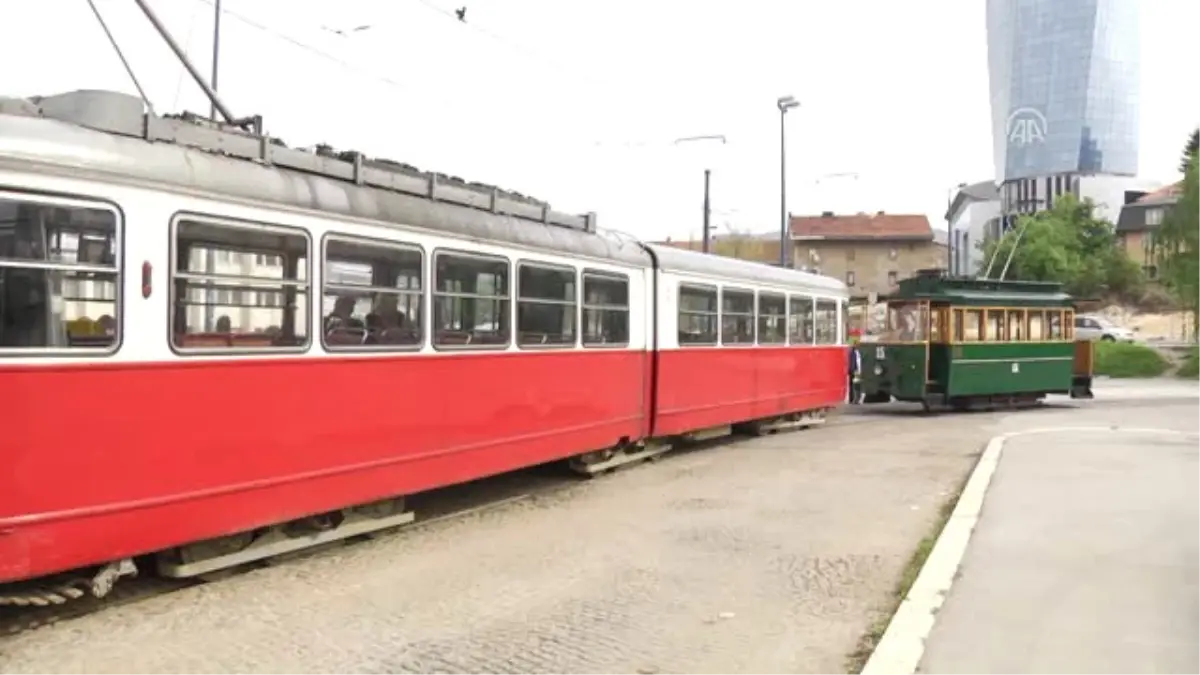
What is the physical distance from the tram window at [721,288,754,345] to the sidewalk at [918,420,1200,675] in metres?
4.00

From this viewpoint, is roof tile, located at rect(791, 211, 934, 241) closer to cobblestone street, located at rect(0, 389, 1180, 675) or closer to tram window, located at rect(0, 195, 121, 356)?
cobblestone street, located at rect(0, 389, 1180, 675)

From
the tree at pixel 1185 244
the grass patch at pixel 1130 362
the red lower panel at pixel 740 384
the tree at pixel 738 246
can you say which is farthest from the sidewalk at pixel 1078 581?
the tree at pixel 738 246

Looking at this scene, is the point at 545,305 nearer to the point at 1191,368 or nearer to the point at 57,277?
the point at 57,277

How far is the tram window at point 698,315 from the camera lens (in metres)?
13.6

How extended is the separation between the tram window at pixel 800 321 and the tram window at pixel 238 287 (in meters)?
11.1

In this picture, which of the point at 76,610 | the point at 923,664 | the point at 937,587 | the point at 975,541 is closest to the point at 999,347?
the point at 975,541

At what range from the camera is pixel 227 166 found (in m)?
6.82

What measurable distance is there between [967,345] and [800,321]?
6.55 metres

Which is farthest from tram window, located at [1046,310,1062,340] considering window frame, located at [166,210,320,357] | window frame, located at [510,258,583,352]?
window frame, located at [166,210,320,357]

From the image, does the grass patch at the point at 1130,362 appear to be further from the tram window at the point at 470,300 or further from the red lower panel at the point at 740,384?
the tram window at the point at 470,300

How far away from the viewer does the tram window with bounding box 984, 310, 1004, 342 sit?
75.3 feet

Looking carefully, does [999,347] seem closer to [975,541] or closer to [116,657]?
[975,541]

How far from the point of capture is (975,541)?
28.3 feet

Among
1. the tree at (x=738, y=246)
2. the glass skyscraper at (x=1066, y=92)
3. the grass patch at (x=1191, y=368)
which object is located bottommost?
the grass patch at (x=1191, y=368)
